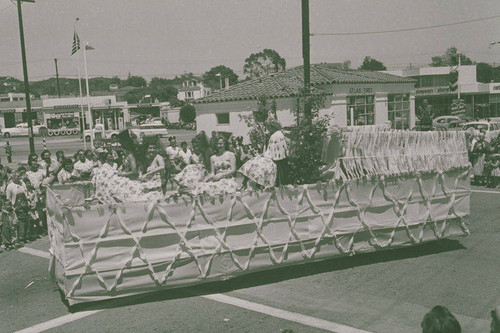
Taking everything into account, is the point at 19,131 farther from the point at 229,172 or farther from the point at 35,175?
the point at 229,172

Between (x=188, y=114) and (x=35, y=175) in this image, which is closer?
(x=35, y=175)

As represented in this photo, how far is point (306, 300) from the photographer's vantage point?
7.36m

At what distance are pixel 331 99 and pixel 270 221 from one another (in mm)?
21174

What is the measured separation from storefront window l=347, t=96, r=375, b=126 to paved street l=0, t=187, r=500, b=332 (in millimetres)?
20677

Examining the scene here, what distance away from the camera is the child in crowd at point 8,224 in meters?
11.5

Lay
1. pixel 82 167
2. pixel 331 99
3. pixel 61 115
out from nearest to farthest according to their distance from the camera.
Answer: pixel 82 167, pixel 331 99, pixel 61 115

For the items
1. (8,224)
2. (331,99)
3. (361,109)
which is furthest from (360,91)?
(8,224)

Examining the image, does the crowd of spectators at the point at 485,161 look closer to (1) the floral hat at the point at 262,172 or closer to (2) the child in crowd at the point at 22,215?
(1) the floral hat at the point at 262,172

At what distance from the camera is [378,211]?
8.91 m

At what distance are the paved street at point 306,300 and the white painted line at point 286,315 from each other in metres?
0.01

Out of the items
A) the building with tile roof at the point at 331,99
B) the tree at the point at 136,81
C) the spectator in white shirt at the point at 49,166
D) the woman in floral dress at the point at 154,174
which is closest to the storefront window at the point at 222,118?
the building with tile roof at the point at 331,99

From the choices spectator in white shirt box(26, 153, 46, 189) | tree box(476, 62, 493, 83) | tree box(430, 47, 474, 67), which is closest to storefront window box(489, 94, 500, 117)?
tree box(430, 47, 474, 67)

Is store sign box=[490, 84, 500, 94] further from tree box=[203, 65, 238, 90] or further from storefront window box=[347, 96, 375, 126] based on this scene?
tree box=[203, 65, 238, 90]

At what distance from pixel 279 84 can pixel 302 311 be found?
25.1m
